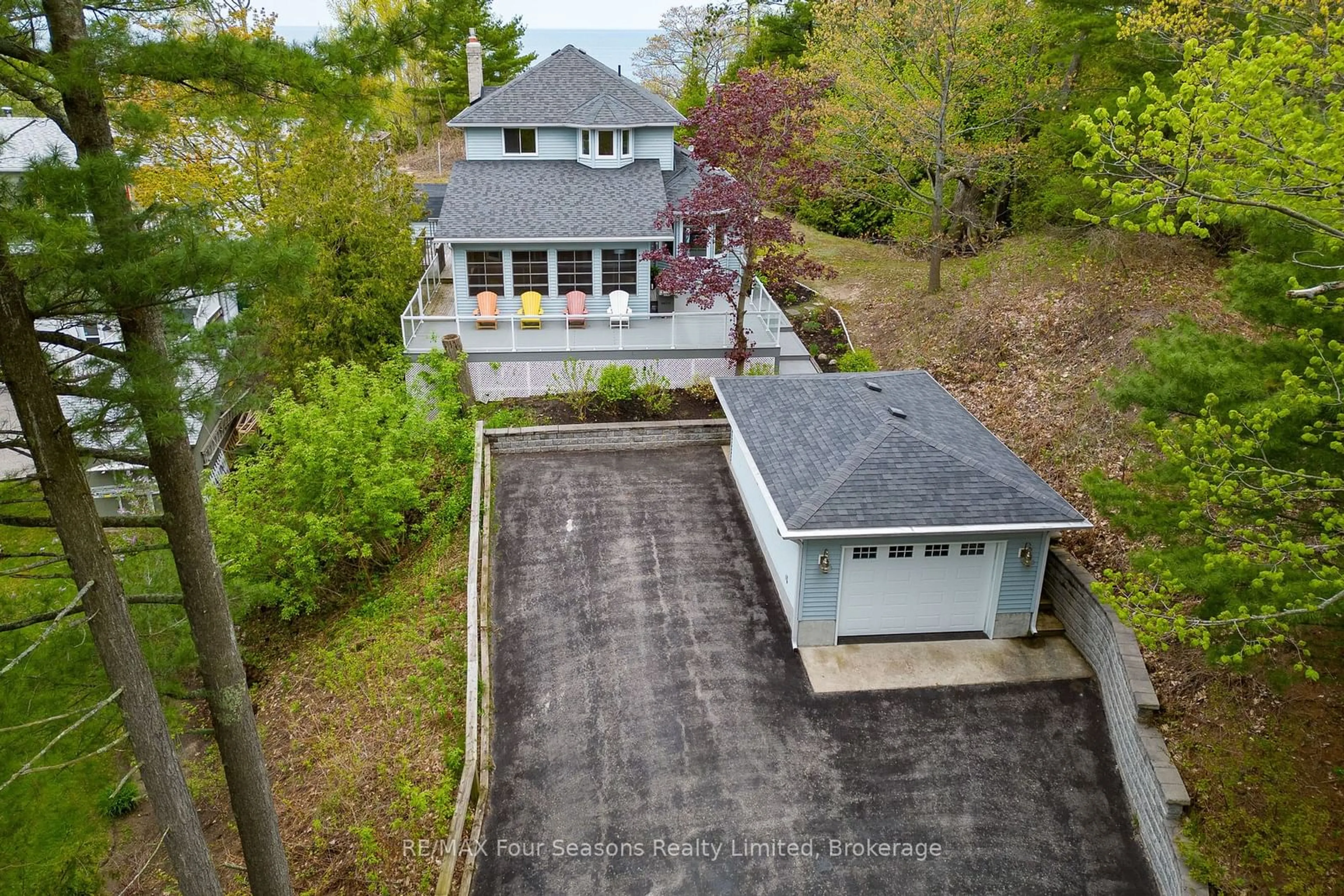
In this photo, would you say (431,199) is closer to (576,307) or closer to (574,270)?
(574,270)

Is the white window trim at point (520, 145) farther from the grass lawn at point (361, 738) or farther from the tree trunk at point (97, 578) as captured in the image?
the tree trunk at point (97, 578)

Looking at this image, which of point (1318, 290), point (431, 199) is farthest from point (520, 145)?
point (1318, 290)

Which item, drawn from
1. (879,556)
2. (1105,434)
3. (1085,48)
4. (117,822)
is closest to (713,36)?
(1085,48)

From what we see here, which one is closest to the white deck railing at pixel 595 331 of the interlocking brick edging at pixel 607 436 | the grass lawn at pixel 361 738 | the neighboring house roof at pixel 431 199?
the interlocking brick edging at pixel 607 436

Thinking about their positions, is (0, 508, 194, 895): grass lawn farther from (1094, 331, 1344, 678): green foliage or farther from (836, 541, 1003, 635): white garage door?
(1094, 331, 1344, 678): green foliage

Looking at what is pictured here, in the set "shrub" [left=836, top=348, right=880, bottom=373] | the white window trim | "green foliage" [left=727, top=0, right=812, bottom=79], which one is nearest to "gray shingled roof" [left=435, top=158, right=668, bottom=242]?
the white window trim

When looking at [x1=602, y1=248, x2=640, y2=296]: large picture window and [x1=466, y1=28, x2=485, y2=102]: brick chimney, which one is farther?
[x1=466, y1=28, x2=485, y2=102]: brick chimney

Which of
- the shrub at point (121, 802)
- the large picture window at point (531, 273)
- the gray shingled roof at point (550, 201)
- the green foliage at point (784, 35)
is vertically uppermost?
the green foliage at point (784, 35)
